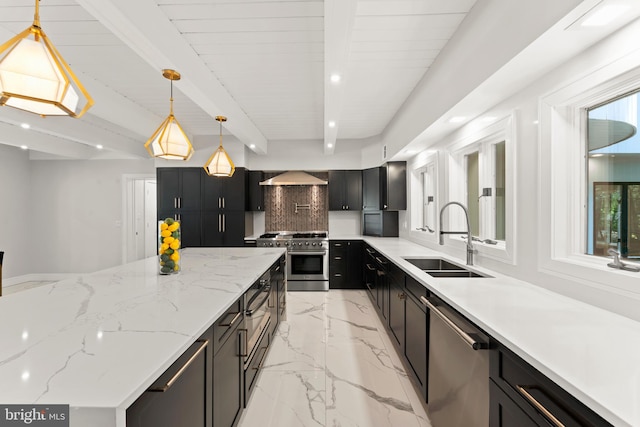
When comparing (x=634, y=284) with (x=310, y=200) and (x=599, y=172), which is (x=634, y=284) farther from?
(x=310, y=200)

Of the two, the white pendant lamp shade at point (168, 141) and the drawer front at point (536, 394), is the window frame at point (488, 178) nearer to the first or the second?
the drawer front at point (536, 394)

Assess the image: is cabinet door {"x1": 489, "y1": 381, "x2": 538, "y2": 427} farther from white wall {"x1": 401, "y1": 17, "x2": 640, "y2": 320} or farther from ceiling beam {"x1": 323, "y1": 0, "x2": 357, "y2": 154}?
ceiling beam {"x1": 323, "y1": 0, "x2": 357, "y2": 154}

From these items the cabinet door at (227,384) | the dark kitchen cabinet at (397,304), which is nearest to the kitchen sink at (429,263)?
the dark kitchen cabinet at (397,304)

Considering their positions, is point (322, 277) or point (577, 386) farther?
point (322, 277)

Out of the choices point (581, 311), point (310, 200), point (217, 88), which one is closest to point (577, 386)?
point (581, 311)

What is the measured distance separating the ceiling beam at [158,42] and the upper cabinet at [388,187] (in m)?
2.74

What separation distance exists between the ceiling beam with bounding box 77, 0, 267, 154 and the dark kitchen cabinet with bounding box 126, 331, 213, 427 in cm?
170

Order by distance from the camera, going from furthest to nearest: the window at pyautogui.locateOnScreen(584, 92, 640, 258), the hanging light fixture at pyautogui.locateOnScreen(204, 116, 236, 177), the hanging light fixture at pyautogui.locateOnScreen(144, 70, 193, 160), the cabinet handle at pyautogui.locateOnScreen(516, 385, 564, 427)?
the hanging light fixture at pyautogui.locateOnScreen(204, 116, 236, 177), the hanging light fixture at pyautogui.locateOnScreen(144, 70, 193, 160), the window at pyautogui.locateOnScreen(584, 92, 640, 258), the cabinet handle at pyautogui.locateOnScreen(516, 385, 564, 427)

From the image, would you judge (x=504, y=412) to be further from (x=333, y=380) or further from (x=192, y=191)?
(x=192, y=191)

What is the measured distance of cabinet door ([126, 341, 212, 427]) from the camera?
816 millimetres

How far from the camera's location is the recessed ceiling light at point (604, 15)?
1.08 metres

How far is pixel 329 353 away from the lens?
9.16ft

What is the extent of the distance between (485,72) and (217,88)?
7.53 feet

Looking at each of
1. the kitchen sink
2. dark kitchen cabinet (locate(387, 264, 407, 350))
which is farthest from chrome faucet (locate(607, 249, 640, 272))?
the kitchen sink
